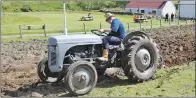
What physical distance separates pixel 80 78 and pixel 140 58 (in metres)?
1.89

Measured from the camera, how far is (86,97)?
970 centimetres

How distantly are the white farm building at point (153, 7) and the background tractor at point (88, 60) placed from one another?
166 feet

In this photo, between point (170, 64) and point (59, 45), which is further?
point (170, 64)

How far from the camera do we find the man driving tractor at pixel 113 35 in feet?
34.7

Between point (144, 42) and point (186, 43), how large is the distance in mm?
4632

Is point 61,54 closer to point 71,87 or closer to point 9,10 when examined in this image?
point 71,87

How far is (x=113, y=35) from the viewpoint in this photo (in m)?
10.8

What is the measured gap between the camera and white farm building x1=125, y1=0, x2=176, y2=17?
6159 centimetres

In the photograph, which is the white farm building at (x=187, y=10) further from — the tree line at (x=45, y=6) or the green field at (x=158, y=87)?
the green field at (x=158, y=87)

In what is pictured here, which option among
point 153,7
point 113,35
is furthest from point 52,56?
point 153,7

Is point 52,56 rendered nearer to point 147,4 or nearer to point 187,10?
point 187,10

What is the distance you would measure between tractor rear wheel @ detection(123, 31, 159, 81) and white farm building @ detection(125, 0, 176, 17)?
165ft

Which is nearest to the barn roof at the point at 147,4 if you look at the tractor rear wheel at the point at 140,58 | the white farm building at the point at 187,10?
the white farm building at the point at 187,10

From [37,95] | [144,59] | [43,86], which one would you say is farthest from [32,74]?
[144,59]
